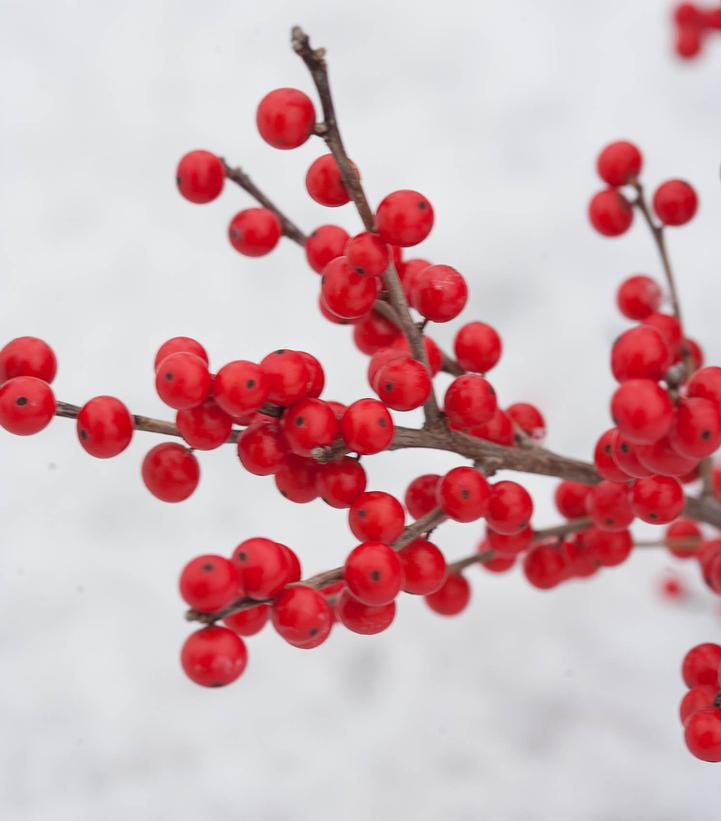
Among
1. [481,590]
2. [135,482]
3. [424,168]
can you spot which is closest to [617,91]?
[424,168]

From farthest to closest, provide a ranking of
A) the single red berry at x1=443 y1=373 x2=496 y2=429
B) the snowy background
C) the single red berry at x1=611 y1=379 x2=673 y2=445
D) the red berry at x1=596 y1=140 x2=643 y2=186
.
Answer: the snowy background
the red berry at x1=596 y1=140 x2=643 y2=186
the single red berry at x1=443 y1=373 x2=496 y2=429
the single red berry at x1=611 y1=379 x2=673 y2=445

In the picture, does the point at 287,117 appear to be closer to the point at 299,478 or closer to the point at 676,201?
the point at 299,478

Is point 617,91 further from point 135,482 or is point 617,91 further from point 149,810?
point 149,810

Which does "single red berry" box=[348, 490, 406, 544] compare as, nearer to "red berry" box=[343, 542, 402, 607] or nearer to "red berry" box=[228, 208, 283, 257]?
"red berry" box=[343, 542, 402, 607]

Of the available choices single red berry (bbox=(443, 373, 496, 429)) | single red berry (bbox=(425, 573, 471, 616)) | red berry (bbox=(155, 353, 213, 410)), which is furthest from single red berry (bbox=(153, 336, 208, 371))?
single red berry (bbox=(425, 573, 471, 616))

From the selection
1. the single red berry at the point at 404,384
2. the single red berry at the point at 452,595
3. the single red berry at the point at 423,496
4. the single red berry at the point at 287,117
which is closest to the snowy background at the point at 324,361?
the single red berry at the point at 452,595

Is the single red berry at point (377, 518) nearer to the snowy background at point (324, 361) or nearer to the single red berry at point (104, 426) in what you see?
the single red berry at point (104, 426)

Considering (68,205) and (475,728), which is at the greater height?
(68,205)
